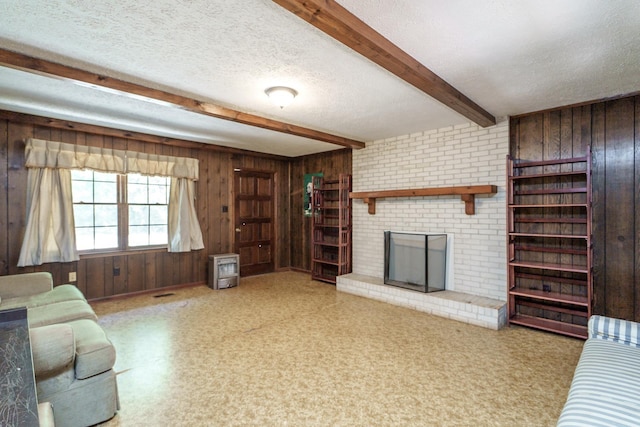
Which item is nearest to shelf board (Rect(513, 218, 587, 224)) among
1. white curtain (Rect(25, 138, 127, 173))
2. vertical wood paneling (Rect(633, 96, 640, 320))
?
vertical wood paneling (Rect(633, 96, 640, 320))

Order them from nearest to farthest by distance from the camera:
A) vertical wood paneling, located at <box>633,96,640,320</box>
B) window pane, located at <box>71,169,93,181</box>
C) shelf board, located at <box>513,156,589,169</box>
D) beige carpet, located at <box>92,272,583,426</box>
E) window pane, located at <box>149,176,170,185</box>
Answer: beige carpet, located at <box>92,272,583,426</box> < vertical wood paneling, located at <box>633,96,640,320</box> < shelf board, located at <box>513,156,589,169</box> < window pane, located at <box>71,169,93,181</box> < window pane, located at <box>149,176,170,185</box>

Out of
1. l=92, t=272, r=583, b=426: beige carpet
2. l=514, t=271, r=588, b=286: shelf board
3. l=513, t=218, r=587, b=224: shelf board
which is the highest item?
l=513, t=218, r=587, b=224: shelf board

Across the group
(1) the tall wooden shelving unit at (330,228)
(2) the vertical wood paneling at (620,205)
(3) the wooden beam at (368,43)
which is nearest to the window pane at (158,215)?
(1) the tall wooden shelving unit at (330,228)

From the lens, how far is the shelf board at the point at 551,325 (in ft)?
10.4

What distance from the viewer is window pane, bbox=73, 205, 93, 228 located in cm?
422

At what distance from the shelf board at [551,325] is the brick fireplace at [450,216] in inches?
7.0

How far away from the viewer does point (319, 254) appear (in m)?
5.94

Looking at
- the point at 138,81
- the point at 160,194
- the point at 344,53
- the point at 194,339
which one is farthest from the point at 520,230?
the point at 160,194

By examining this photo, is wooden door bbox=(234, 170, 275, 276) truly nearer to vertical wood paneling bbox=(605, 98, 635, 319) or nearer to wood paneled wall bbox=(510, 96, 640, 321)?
wood paneled wall bbox=(510, 96, 640, 321)

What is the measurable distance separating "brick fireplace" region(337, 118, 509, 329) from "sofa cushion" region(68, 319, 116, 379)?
3358 millimetres

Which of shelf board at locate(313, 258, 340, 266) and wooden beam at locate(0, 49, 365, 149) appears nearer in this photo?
wooden beam at locate(0, 49, 365, 149)

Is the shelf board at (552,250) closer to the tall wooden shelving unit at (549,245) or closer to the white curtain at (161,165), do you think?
the tall wooden shelving unit at (549,245)

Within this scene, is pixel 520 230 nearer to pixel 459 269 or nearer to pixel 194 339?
pixel 459 269

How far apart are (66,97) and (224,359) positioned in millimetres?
3042
